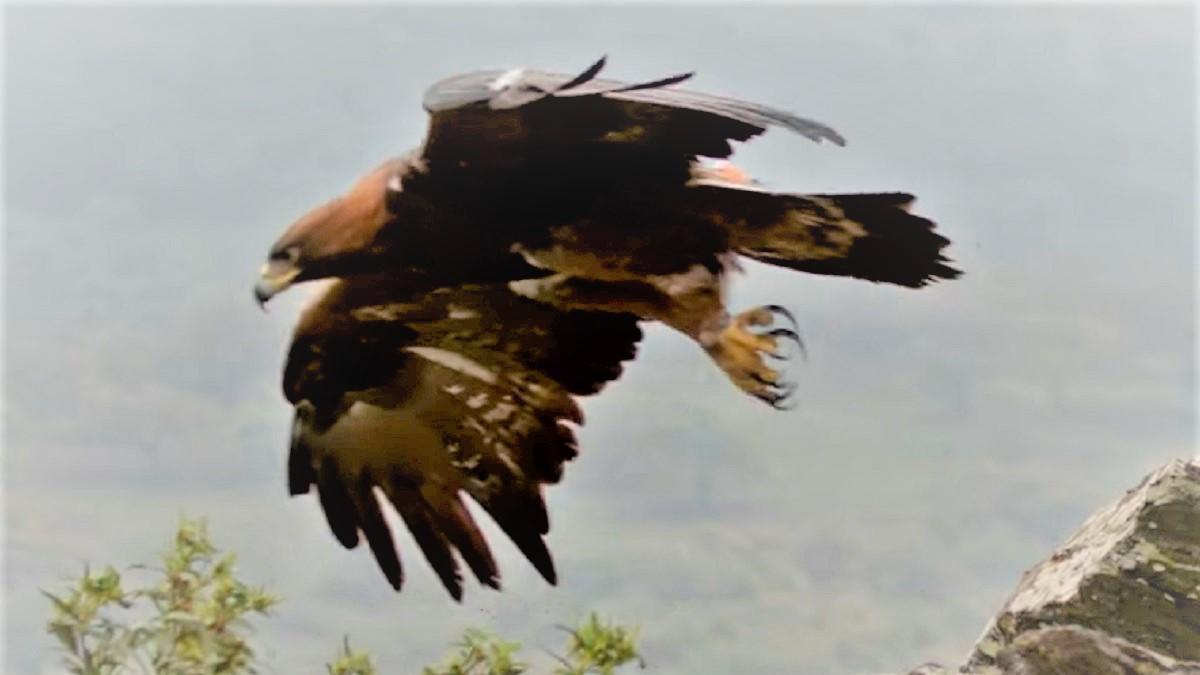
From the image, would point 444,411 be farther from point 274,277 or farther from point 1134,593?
point 1134,593

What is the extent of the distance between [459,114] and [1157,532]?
137 centimetres

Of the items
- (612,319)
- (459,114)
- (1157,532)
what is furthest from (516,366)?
(1157,532)

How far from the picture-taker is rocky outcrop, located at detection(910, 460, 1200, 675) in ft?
7.72

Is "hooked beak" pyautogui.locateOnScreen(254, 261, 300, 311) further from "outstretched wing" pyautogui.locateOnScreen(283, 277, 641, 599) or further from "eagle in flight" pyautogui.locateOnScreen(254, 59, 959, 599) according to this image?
"outstretched wing" pyautogui.locateOnScreen(283, 277, 641, 599)

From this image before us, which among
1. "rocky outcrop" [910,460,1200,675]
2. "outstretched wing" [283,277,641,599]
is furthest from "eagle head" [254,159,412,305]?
"rocky outcrop" [910,460,1200,675]

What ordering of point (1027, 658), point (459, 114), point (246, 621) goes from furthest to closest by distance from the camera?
point (459, 114) < point (1027, 658) < point (246, 621)

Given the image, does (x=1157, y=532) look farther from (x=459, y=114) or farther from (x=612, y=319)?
(x=459, y=114)

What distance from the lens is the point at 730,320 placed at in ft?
9.18

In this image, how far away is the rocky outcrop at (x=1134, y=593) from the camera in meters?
2.35

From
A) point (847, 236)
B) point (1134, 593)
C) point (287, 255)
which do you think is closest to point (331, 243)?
point (287, 255)

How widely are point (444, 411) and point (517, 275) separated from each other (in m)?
Result: 0.43

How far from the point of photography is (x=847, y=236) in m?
2.69

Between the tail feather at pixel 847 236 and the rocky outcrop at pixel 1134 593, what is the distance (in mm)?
575

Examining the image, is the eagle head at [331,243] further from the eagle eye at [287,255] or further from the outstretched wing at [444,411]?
the outstretched wing at [444,411]
